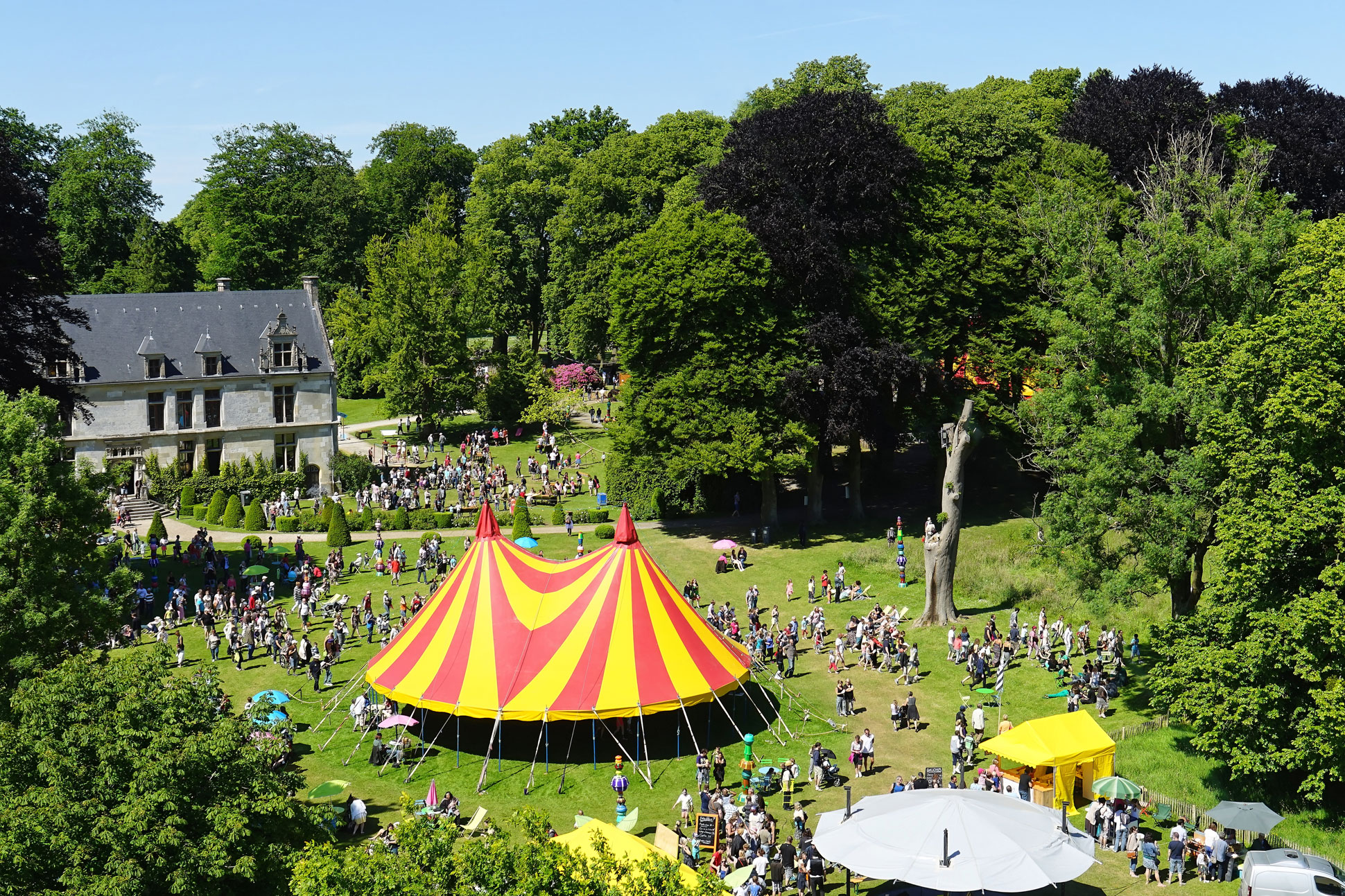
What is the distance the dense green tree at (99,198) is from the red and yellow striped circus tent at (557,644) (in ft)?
205

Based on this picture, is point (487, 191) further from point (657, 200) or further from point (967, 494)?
point (967, 494)

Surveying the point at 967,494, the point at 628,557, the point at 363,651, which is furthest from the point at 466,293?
the point at 628,557

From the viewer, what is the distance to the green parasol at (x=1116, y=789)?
2853 centimetres

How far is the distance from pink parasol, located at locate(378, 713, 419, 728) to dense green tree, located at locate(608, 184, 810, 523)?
844 inches

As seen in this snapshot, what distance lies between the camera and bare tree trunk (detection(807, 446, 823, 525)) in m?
57.5

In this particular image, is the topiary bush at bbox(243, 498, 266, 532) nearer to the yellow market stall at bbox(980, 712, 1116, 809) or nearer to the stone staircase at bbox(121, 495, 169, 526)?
the stone staircase at bbox(121, 495, 169, 526)

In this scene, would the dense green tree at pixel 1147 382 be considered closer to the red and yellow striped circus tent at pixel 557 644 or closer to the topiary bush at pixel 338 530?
the red and yellow striped circus tent at pixel 557 644

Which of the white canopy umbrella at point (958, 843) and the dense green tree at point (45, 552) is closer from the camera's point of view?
the white canopy umbrella at point (958, 843)

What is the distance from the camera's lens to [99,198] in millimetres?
90000

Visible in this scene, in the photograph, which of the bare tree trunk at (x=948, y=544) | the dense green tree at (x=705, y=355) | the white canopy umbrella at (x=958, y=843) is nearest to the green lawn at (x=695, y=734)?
the bare tree trunk at (x=948, y=544)

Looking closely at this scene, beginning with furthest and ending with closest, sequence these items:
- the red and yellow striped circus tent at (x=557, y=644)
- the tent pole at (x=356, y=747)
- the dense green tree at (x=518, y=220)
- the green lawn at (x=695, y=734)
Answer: the dense green tree at (x=518, y=220)
the tent pole at (x=356, y=747)
the red and yellow striped circus tent at (x=557, y=644)
the green lawn at (x=695, y=734)

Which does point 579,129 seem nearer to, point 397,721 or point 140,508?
point 140,508

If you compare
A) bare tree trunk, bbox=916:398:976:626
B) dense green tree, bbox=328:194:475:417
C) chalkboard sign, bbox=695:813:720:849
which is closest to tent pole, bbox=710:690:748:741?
chalkboard sign, bbox=695:813:720:849

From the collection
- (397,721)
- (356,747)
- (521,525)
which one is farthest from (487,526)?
(521,525)
